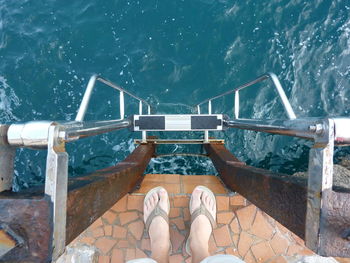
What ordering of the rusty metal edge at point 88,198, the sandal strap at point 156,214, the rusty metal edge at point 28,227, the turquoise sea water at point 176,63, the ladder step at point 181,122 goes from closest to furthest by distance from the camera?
the rusty metal edge at point 28,227 → the rusty metal edge at point 88,198 → the sandal strap at point 156,214 → the ladder step at point 181,122 → the turquoise sea water at point 176,63

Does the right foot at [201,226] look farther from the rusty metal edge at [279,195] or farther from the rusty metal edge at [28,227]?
the rusty metal edge at [28,227]

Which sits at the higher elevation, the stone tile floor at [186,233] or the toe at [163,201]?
the toe at [163,201]

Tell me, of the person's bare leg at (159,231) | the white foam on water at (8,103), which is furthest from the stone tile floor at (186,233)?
the white foam on water at (8,103)

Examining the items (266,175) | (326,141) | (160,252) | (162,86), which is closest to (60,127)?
(326,141)

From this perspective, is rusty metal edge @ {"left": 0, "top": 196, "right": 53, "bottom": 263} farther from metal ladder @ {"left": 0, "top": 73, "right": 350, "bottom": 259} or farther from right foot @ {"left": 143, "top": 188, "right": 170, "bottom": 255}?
right foot @ {"left": 143, "top": 188, "right": 170, "bottom": 255}

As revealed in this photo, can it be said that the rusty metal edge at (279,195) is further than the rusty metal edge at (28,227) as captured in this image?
Yes

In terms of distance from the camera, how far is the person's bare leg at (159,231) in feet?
7.93

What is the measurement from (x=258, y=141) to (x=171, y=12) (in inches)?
128

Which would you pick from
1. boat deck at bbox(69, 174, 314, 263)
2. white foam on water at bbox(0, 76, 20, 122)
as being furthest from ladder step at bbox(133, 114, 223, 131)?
white foam on water at bbox(0, 76, 20, 122)

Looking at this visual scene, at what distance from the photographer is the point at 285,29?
5.39 meters

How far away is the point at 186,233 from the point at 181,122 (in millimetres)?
1446

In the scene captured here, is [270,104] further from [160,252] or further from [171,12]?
[160,252]

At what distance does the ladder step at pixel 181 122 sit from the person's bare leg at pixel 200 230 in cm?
97

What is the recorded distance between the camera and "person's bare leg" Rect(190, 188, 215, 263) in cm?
242
